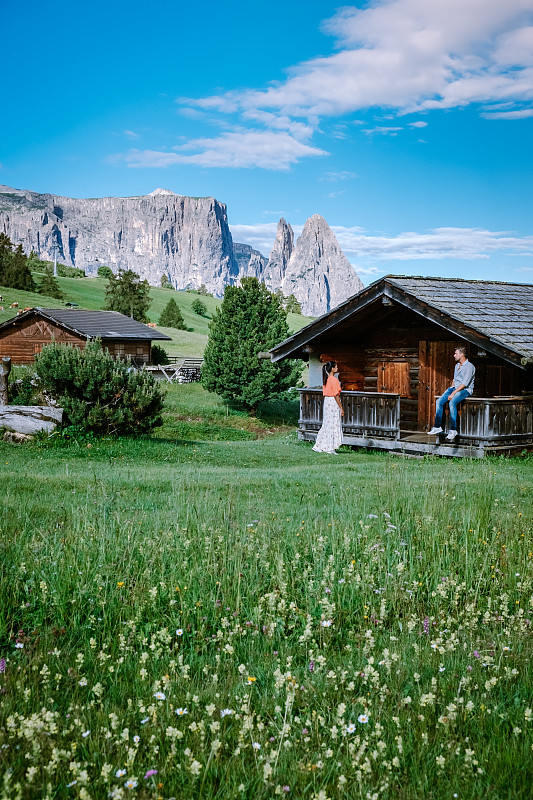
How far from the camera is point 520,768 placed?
3.08 meters

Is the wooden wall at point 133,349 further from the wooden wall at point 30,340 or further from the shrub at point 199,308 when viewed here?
the shrub at point 199,308

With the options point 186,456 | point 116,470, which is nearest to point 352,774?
point 116,470

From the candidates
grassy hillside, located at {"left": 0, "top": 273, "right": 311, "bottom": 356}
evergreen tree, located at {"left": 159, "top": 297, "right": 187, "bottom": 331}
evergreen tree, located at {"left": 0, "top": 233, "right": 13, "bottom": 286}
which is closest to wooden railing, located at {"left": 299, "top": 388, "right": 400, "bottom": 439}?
grassy hillside, located at {"left": 0, "top": 273, "right": 311, "bottom": 356}

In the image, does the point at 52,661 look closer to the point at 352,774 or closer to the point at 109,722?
the point at 109,722

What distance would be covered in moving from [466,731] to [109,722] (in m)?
1.86

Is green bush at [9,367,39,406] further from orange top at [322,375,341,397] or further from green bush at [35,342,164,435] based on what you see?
orange top at [322,375,341,397]

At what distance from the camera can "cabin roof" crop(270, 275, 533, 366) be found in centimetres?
1602

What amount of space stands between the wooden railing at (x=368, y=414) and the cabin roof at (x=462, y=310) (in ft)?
7.58

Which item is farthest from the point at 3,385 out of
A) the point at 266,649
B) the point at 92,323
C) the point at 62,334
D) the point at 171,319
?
the point at 171,319

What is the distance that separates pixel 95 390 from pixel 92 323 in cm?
3117

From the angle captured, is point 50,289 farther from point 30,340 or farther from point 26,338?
point 30,340

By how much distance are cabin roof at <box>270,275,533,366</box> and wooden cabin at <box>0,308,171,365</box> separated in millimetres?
26920

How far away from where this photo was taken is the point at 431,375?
19844 millimetres

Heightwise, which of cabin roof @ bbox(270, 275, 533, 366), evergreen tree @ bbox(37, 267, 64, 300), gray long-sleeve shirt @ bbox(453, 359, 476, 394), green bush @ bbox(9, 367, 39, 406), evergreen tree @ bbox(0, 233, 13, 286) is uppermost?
evergreen tree @ bbox(0, 233, 13, 286)
